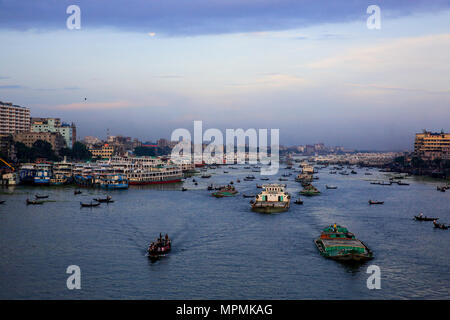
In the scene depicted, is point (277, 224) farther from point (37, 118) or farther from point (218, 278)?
point (37, 118)

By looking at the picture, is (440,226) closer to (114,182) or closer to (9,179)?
(114,182)

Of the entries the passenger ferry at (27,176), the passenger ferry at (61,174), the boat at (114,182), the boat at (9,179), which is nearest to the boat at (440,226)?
the boat at (114,182)

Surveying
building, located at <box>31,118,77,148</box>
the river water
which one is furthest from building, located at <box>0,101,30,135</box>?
the river water

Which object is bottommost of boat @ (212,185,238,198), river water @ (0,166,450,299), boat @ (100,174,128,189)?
river water @ (0,166,450,299)

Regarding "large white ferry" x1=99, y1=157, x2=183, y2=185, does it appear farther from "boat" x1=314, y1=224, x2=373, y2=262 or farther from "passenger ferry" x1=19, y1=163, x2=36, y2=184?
"boat" x1=314, y1=224, x2=373, y2=262

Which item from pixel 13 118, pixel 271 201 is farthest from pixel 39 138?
pixel 271 201
